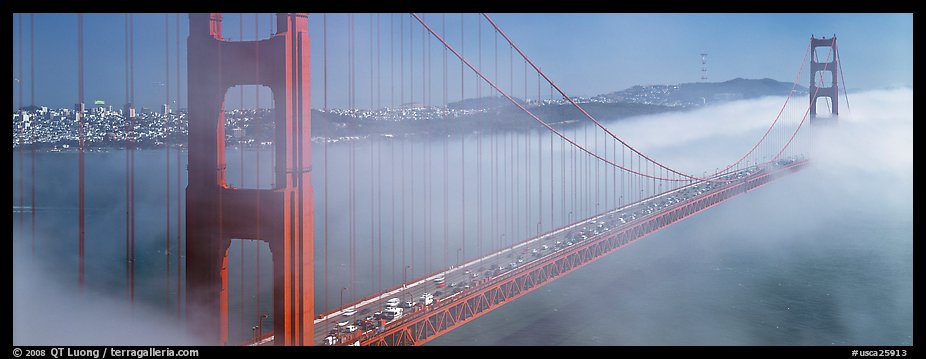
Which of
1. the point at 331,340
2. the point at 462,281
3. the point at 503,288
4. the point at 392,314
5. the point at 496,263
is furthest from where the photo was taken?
the point at 496,263

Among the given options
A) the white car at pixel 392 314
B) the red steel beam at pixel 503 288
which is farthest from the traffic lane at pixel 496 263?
the red steel beam at pixel 503 288

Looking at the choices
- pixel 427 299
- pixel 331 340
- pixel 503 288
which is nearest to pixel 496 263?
pixel 503 288

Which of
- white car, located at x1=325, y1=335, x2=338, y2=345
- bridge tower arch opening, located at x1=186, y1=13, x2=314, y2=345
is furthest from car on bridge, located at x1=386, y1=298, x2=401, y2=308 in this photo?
bridge tower arch opening, located at x1=186, y1=13, x2=314, y2=345

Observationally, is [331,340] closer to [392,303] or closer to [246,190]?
[392,303]

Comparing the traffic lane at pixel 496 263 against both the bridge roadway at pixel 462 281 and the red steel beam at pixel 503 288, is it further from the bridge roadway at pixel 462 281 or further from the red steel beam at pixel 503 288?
the red steel beam at pixel 503 288

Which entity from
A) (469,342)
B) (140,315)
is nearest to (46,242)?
(140,315)

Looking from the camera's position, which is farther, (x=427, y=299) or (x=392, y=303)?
(x=427, y=299)
